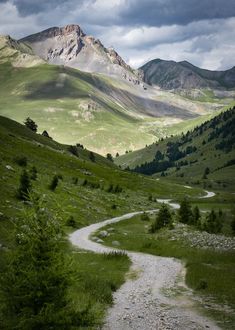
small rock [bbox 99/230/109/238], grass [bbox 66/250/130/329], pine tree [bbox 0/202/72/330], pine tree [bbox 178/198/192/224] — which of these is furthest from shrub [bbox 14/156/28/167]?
pine tree [bbox 0/202/72/330]

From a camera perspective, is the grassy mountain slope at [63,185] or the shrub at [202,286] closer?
the shrub at [202,286]

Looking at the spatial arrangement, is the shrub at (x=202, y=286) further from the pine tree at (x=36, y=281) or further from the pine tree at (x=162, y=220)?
the pine tree at (x=162, y=220)

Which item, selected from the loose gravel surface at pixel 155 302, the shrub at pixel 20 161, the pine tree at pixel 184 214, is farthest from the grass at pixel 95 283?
the shrub at pixel 20 161

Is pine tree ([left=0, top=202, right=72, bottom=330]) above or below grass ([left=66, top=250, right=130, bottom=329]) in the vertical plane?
above

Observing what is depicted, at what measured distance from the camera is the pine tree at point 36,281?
1514 cm

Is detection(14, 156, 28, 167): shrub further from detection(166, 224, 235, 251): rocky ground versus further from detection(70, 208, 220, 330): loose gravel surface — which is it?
detection(70, 208, 220, 330): loose gravel surface

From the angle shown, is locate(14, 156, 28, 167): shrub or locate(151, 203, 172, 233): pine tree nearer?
locate(151, 203, 172, 233): pine tree

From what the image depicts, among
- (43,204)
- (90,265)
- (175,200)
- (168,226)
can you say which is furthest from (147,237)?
(175,200)

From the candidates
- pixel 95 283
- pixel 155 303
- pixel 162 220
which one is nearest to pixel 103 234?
pixel 162 220

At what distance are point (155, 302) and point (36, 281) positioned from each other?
45.9 ft

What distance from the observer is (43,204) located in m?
17.3

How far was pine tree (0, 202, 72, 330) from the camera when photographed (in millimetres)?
15141

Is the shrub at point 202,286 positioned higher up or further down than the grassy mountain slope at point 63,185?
further down

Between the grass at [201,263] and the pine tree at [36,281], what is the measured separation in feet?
35.3
